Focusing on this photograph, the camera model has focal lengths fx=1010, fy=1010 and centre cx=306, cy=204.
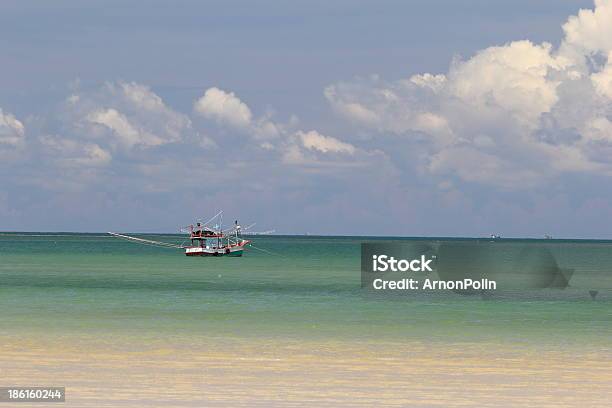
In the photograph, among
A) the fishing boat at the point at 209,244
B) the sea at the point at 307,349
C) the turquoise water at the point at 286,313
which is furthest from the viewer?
the fishing boat at the point at 209,244

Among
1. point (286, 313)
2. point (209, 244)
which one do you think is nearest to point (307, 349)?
point (286, 313)

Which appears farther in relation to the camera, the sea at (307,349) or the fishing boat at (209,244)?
the fishing boat at (209,244)

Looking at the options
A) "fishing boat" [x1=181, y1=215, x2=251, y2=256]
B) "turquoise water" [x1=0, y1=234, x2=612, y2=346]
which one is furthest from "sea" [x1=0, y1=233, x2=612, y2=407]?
"fishing boat" [x1=181, y1=215, x2=251, y2=256]

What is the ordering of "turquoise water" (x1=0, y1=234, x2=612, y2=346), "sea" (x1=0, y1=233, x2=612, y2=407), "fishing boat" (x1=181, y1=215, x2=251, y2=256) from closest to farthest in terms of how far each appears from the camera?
1. "sea" (x1=0, y1=233, x2=612, y2=407)
2. "turquoise water" (x1=0, y1=234, x2=612, y2=346)
3. "fishing boat" (x1=181, y1=215, x2=251, y2=256)

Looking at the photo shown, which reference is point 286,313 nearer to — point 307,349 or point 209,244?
point 307,349

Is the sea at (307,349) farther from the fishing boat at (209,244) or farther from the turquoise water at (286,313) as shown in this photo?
the fishing boat at (209,244)

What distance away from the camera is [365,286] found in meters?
83.1

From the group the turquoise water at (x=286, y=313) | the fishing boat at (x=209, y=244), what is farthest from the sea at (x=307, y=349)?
the fishing boat at (x=209, y=244)

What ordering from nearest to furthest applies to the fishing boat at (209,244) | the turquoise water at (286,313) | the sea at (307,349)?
the sea at (307,349)
the turquoise water at (286,313)
the fishing boat at (209,244)

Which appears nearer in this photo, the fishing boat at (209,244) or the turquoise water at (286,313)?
the turquoise water at (286,313)

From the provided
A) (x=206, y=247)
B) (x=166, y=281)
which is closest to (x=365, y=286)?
(x=166, y=281)

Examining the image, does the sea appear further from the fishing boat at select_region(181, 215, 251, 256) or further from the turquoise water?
the fishing boat at select_region(181, 215, 251, 256)

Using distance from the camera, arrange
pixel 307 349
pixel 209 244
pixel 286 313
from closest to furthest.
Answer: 1. pixel 307 349
2. pixel 286 313
3. pixel 209 244

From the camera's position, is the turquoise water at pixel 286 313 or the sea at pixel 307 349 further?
the turquoise water at pixel 286 313
